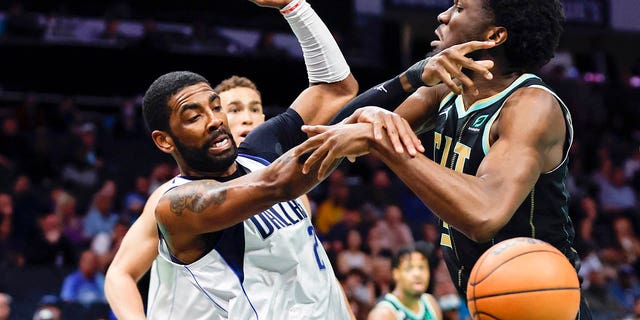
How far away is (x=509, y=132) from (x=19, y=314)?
7.06 m

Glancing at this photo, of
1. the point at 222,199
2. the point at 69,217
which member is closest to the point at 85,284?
the point at 69,217

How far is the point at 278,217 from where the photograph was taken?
13.4 feet

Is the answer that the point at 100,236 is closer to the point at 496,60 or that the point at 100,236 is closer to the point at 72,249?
the point at 72,249

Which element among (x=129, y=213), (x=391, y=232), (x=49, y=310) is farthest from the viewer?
(x=391, y=232)

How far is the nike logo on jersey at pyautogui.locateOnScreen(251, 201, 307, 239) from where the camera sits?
13.1 ft

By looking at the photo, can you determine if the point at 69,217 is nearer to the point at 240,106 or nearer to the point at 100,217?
the point at 100,217

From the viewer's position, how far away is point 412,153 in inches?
127

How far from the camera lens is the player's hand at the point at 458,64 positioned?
348 centimetres

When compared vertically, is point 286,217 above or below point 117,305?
above

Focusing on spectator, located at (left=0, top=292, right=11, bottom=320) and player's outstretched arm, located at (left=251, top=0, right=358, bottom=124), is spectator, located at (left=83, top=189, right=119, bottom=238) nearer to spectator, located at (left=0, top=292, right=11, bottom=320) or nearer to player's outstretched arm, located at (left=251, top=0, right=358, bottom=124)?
spectator, located at (left=0, top=292, right=11, bottom=320)

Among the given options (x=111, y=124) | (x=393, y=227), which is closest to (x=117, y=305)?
(x=393, y=227)

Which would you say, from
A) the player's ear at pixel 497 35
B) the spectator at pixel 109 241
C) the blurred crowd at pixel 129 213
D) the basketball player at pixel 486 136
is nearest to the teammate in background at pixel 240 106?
the basketball player at pixel 486 136

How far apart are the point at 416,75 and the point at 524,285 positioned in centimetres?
119

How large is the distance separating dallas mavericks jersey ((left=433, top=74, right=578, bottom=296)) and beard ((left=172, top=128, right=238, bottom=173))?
0.94 metres
